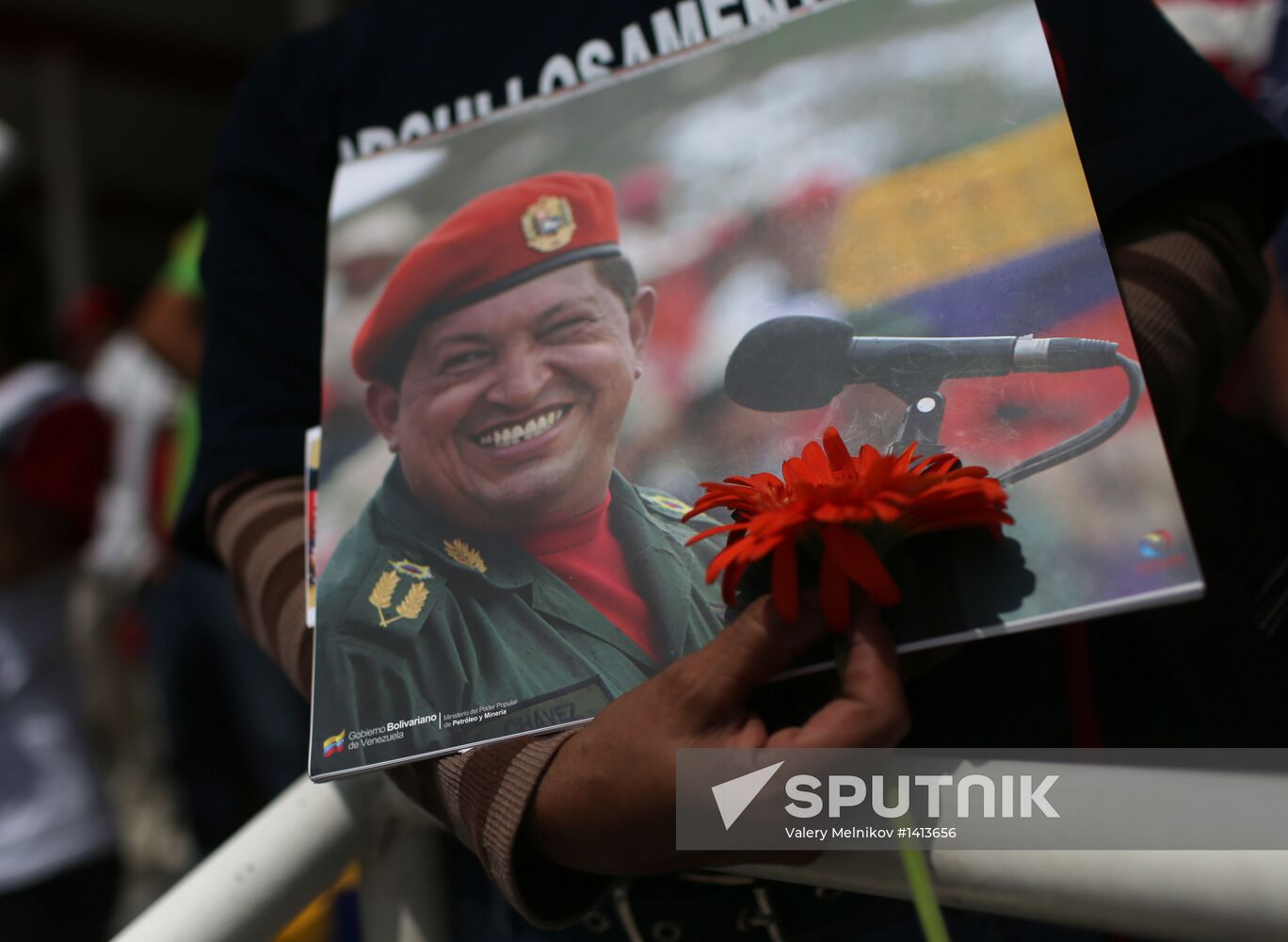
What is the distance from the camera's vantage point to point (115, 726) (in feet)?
8.23

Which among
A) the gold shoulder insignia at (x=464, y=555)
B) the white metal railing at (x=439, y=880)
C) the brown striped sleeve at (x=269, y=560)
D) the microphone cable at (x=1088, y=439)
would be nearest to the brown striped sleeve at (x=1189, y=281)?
the microphone cable at (x=1088, y=439)

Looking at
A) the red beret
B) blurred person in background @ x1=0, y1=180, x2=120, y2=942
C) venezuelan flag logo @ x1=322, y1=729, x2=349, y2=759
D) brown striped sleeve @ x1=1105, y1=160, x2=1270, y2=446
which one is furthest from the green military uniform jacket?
blurred person in background @ x1=0, y1=180, x2=120, y2=942

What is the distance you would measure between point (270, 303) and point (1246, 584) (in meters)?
0.55

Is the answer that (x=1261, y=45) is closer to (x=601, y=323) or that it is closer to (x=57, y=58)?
(x=601, y=323)

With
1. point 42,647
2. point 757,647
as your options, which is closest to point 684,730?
point 757,647

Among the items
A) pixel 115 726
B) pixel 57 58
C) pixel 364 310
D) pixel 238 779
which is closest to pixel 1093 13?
pixel 364 310

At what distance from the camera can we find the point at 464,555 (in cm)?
51

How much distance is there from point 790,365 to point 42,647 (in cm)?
128

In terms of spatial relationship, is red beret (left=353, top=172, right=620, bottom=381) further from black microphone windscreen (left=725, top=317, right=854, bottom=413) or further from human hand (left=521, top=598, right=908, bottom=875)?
human hand (left=521, top=598, right=908, bottom=875)

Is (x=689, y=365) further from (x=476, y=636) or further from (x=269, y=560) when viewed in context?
(x=269, y=560)

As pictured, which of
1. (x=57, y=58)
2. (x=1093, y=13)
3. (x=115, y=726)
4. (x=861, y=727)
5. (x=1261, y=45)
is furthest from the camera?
(x=57, y=58)

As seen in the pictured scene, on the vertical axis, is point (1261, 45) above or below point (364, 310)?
above

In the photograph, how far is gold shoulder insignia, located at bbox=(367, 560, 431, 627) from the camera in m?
0.50

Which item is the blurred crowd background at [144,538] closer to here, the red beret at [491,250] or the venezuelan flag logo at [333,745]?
the red beret at [491,250]
